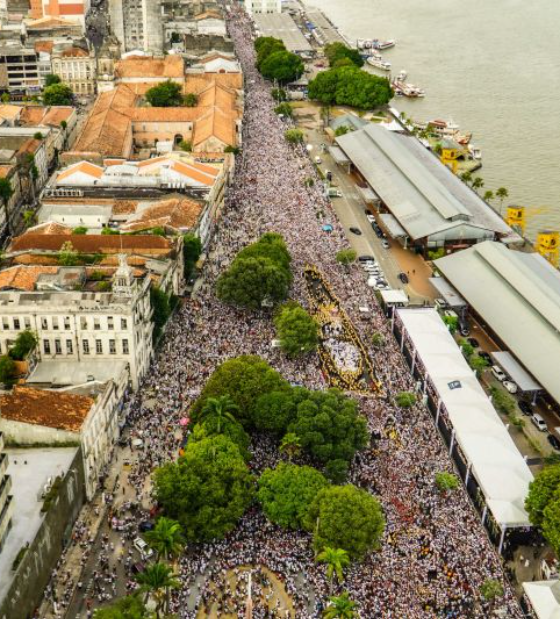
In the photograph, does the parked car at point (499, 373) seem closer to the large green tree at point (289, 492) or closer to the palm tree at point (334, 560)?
the large green tree at point (289, 492)

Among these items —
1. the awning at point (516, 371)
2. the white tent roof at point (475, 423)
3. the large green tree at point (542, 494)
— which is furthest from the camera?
the awning at point (516, 371)

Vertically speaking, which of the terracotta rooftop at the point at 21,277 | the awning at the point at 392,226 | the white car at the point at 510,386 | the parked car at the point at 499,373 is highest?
the terracotta rooftop at the point at 21,277

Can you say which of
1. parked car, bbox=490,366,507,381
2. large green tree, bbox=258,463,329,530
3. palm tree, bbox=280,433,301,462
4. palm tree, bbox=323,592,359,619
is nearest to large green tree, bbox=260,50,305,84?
parked car, bbox=490,366,507,381

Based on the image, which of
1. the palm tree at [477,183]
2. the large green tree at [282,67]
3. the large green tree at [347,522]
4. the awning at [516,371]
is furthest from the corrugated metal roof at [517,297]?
the large green tree at [282,67]

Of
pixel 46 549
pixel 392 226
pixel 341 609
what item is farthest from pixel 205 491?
pixel 392 226

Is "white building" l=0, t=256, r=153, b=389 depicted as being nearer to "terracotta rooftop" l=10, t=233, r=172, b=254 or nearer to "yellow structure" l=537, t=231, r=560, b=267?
"terracotta rooftop" l=10, t=233, r=172, b=254

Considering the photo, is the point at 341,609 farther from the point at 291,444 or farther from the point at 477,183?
the point at 477,183
